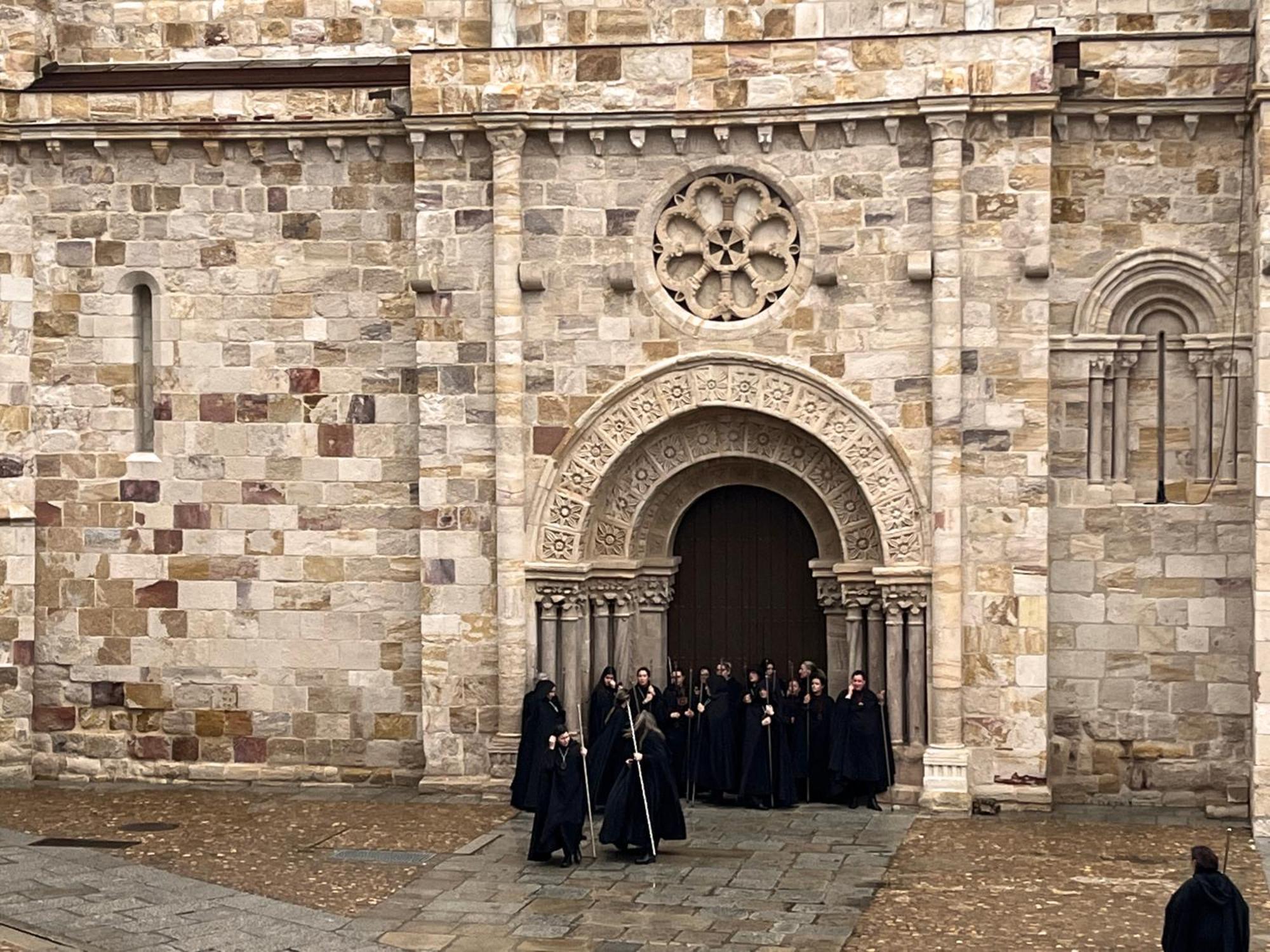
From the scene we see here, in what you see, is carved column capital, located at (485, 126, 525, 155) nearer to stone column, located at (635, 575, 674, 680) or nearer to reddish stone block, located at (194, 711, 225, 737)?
stone column, located at (635, 575, 674, 680)

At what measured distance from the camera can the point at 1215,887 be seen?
1186cm

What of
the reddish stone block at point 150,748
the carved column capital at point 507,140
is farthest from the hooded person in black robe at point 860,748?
the reddish stone block at point 150,748

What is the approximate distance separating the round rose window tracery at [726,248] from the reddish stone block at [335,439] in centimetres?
350

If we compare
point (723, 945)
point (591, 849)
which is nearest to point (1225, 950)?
point (723, 945)

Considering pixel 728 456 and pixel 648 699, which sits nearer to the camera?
pixel 648 699

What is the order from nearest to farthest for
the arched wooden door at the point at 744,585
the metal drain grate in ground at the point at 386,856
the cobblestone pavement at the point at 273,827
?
1. the cobblestone pavement at the point at 273,827
2. the metal drain grate in ground at the point at 386,856
3. the arched wooden door at the point at 744,585

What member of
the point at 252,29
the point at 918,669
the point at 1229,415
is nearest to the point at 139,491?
the point at 252,29

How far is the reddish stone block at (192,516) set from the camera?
20.2m

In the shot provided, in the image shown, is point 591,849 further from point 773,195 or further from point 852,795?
point 773,195

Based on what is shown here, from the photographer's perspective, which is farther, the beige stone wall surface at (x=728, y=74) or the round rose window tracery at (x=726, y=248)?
the round rose window tracery at (x=726, y=248)

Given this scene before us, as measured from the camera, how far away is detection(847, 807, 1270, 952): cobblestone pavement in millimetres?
14156

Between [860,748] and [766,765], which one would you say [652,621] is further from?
[860,748]

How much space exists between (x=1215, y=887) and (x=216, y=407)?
38.3 feet

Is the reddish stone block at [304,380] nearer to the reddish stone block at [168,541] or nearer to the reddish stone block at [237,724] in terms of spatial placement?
the reddish stone block at [168,541]
